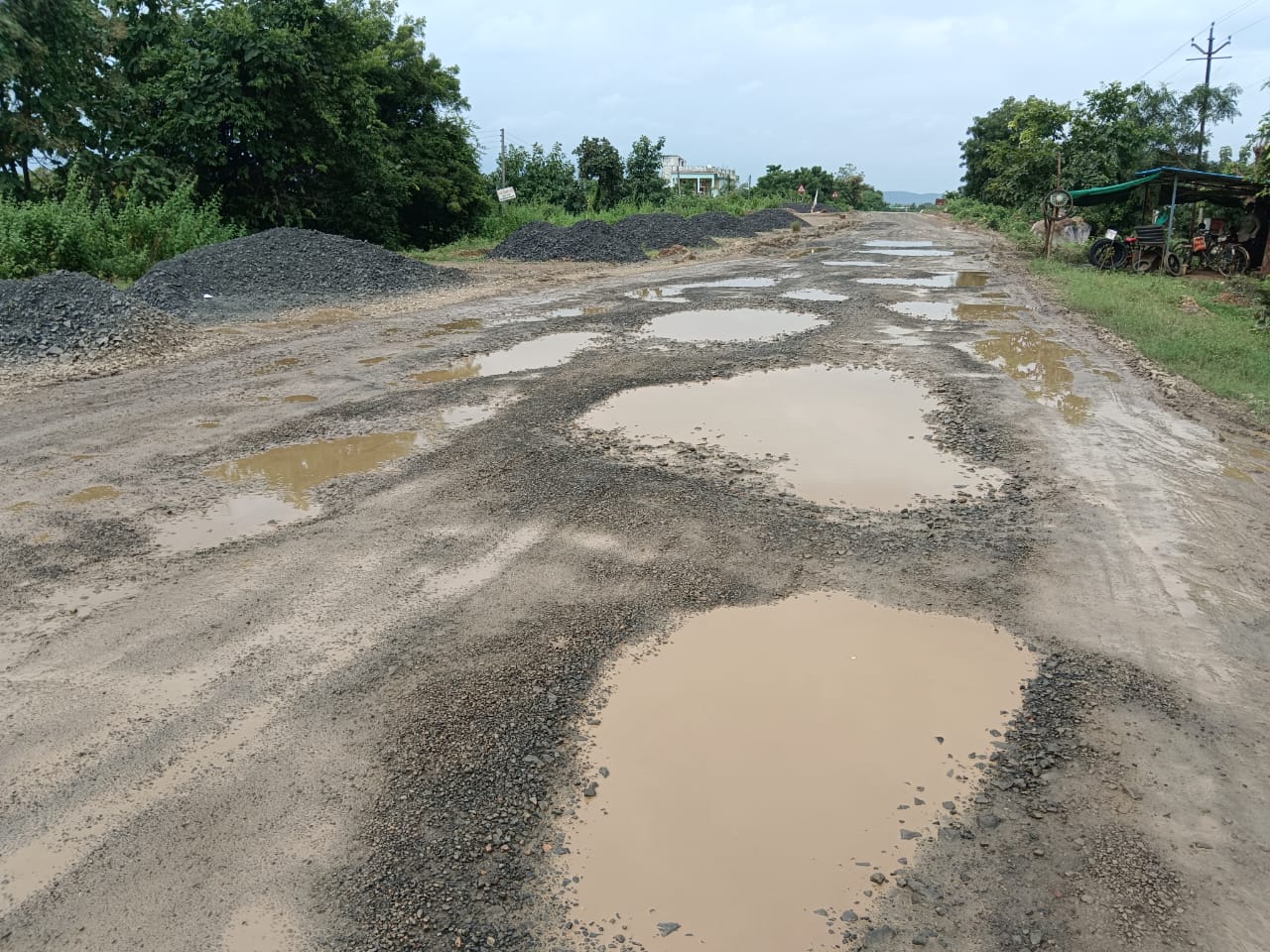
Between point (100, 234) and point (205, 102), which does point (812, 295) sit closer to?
point (100, 234)

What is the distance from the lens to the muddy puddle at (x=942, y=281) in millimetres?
16906

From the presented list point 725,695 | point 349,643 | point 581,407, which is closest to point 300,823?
point 349,643

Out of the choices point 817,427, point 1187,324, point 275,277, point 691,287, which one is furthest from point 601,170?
point 817,427

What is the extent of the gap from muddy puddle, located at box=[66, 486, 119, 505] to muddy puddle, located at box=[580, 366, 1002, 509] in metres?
3.73

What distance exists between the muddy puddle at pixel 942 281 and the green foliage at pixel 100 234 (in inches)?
535

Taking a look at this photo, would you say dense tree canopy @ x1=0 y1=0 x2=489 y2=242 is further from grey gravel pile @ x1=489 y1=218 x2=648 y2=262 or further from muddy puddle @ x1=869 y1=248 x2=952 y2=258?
muddy puddle @ x1=869 y1=248 x2=952 y2=258

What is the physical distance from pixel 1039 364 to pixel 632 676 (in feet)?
27.0

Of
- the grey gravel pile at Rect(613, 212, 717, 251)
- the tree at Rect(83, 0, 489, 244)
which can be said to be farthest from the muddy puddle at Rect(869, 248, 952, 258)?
the tree at Rect(83, 0, 489, 244)

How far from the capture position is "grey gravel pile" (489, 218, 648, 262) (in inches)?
859

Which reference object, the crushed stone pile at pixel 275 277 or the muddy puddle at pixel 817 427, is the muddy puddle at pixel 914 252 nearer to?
the crushed stone pile at pixel 275 277

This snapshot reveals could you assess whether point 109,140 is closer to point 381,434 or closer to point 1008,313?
point 381,434

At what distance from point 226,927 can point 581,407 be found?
19.0 feet

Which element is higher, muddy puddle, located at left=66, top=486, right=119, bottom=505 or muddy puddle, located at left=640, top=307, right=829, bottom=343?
muddy puddle, located at left=640, top=307, right=829, bottom=343

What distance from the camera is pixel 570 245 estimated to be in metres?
22.3
